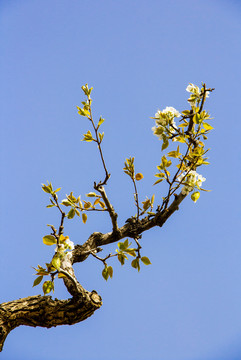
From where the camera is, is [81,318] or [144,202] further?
[144,202]

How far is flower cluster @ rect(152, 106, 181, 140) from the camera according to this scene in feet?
7.47

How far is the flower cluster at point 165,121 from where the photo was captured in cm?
228

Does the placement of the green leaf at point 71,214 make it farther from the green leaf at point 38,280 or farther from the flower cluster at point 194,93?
the flower cluster at point 194,93

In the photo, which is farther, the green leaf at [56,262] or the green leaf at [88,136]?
the green leaf at [88,136]

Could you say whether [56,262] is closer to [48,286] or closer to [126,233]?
[48,286]

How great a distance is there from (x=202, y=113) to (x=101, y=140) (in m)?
0.62

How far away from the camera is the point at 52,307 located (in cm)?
211

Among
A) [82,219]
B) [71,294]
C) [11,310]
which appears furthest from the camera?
[82,219]

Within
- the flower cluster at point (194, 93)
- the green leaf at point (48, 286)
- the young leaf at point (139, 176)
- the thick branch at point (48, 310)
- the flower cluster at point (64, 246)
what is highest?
the flower cluster at point (194, 93)

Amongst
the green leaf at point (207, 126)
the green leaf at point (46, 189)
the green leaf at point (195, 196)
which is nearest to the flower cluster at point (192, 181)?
the green leaf at point (195, 196)

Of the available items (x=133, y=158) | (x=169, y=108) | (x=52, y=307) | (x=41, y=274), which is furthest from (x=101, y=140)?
(x=52, y=307)

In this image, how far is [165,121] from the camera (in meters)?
2.28

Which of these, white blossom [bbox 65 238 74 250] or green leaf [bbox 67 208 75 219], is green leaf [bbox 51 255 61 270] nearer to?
white blossom [bbox 65 238 74 250]

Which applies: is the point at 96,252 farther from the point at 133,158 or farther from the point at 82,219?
the point at 133,158
